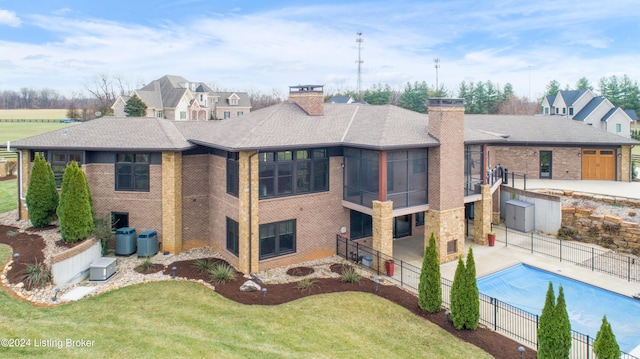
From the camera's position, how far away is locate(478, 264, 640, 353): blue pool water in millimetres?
14172

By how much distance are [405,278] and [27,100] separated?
16904 centimetres

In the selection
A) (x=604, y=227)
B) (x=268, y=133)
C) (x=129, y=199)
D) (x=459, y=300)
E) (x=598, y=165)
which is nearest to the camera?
(x=459, y=300)

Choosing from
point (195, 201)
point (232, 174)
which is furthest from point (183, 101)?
point (232, 174)

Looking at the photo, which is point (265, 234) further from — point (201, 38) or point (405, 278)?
point (201, 38)

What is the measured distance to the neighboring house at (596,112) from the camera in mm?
56812

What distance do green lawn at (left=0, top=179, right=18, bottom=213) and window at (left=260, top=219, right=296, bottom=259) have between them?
1689 centimetres

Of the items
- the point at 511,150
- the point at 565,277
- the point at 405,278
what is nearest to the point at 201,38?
the point at 511,150

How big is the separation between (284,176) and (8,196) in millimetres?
22098

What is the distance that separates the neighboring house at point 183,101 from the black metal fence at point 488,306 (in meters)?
54.3

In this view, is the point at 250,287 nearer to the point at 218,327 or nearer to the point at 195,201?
the point at 218,327

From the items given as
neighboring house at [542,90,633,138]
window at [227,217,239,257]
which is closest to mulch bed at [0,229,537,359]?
window at [227,217,239,257]

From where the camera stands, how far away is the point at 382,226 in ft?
59.1

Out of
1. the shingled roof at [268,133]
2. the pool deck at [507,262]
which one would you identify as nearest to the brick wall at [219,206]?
the shingled roof at [268,133]

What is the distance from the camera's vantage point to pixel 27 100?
149000mm
